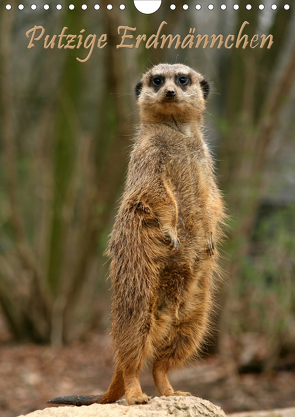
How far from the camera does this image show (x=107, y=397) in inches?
108

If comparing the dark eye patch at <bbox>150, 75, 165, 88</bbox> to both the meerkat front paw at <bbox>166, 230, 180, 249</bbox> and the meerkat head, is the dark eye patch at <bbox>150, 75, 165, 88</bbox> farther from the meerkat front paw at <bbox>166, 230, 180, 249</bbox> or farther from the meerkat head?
the meerkat front paw at <bbox>166, 230, 180, 249</bbox>

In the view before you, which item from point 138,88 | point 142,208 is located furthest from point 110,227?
point 142,208

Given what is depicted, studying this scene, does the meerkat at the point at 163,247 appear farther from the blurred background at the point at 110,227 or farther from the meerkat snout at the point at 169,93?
the blurred background at the point at 110,227

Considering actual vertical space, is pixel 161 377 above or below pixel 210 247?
below

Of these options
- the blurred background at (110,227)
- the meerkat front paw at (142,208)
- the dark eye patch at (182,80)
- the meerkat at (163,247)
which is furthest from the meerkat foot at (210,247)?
the blurred background at (110,227)

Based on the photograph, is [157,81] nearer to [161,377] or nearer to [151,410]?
[161,377]

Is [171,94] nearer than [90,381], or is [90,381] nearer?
[171,94]

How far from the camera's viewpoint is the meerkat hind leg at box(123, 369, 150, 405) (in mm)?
2471

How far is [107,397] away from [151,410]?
0.39 metres

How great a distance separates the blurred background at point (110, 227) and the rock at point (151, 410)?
2610 millimetres

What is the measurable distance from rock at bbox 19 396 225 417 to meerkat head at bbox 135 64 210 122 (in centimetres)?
149

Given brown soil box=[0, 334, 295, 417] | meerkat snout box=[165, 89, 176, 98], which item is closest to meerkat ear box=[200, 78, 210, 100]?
meerkat snout box=[165, 89, 176, 98]

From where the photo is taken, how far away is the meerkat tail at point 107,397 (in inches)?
105

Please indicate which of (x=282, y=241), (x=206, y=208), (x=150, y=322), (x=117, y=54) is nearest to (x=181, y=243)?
(x=206, y=208)
